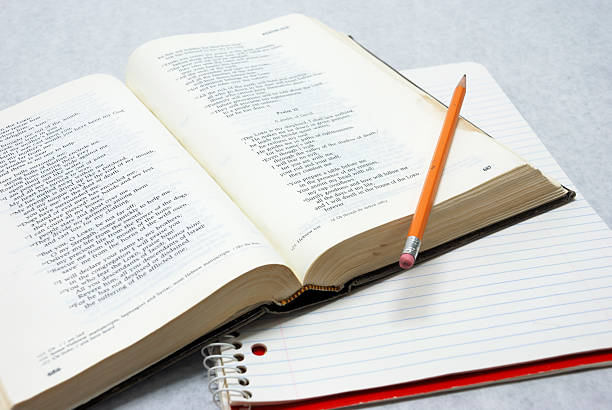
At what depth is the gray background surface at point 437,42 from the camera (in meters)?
0.83

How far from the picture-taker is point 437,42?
1004 mm

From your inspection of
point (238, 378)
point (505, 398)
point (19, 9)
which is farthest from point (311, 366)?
point (19, 9)

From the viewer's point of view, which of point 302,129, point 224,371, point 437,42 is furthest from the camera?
point 437,42

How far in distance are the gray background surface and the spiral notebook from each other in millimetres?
139

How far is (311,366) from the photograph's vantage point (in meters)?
0.52


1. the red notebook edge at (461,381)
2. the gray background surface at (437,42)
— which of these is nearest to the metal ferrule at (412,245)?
the red notebook edge at (461,381)

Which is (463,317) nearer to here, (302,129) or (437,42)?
(302,129)

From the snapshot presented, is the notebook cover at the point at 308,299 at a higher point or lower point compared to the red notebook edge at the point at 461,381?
higher

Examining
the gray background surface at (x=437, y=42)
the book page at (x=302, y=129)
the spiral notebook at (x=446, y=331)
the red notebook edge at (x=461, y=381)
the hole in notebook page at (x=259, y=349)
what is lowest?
the red notebook edge at (x=461, y=381)

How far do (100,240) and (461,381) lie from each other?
341mm

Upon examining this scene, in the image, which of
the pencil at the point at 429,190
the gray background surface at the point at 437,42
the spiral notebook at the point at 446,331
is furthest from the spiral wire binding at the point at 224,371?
the gray background surface at the point at 437,42

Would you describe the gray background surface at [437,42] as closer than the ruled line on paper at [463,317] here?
No

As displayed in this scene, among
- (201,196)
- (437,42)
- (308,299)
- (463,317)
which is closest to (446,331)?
(463,317)

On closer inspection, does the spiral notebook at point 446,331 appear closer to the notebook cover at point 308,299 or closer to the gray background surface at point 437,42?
the notebook cover at point 308,299
